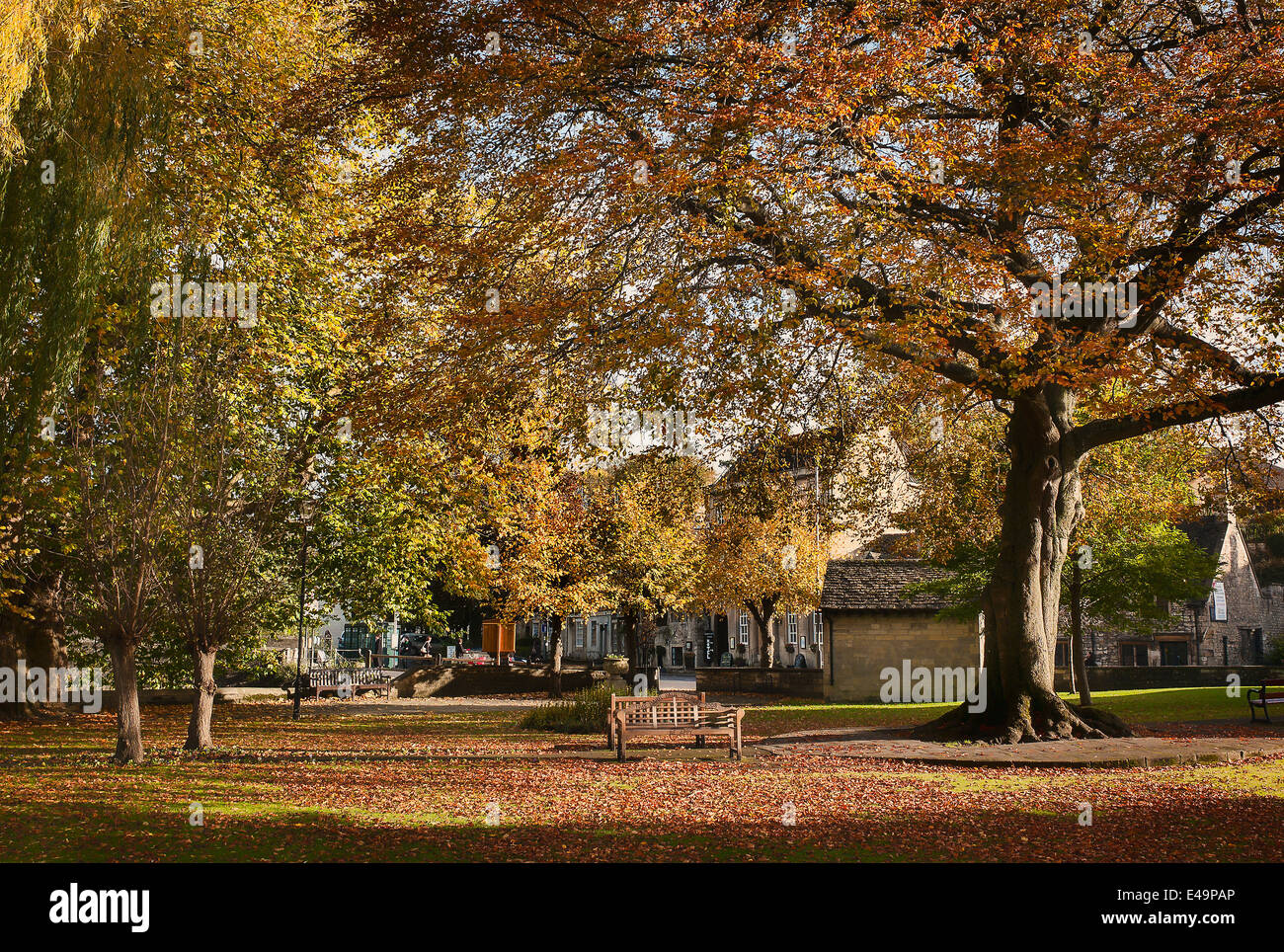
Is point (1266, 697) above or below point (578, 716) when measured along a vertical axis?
above

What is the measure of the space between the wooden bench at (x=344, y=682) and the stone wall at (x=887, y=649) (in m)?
15.1

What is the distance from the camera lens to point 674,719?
54.3ft

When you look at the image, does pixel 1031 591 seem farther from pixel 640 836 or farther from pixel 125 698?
pixel 125 698

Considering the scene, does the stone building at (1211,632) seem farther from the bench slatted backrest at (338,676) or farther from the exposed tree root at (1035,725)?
the exposed tree root at (1035,725)

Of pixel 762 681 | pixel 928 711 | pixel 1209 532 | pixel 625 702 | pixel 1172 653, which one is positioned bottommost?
pixel 1172 653

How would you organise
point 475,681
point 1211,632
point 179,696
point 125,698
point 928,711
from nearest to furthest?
point 125,698, point 928,711, point 179,696, point 475,681, point 1211,632

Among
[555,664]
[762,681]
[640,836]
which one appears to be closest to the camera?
[640,836]

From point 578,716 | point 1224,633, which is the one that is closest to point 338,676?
point 578,716

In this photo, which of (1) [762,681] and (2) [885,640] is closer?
(2) [885,640]

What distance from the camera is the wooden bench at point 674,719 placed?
614 inches

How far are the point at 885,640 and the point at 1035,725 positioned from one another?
17879 mm
